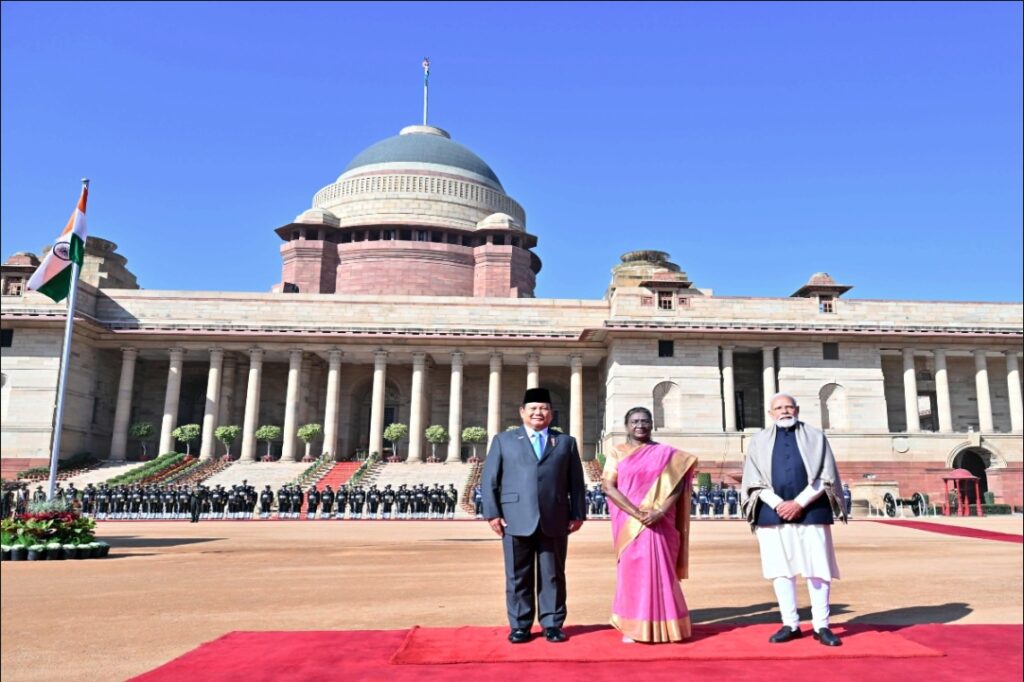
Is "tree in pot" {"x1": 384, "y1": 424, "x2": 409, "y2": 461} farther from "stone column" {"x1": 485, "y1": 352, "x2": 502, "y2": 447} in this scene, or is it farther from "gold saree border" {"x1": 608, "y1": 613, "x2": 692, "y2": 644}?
"gold saree border" {"x1": 608, "y1": 613, "x2": 692, "y2": 644}

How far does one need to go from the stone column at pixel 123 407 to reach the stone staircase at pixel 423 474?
621 inches

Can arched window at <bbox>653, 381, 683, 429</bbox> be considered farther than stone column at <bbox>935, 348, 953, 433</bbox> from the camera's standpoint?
No

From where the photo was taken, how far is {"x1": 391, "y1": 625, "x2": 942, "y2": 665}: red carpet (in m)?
5.66

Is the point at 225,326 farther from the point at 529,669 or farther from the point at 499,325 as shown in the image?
the point at 529,669

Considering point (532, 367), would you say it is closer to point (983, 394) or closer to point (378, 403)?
point (378, 403)

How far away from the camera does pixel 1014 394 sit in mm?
44562

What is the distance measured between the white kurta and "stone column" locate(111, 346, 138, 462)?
145 ft

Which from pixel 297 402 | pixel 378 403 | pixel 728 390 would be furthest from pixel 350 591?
pixel 297 402

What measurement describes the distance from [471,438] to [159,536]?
1023 inches

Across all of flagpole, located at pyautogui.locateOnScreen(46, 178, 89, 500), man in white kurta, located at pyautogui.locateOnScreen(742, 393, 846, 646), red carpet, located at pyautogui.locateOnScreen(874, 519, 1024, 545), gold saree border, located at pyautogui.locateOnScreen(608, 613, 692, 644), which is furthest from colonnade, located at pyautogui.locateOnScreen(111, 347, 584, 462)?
gold saree border, located at pyautogui.locateOnScreen(608, 613, 692, 644)

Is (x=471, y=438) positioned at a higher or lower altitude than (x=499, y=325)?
lower

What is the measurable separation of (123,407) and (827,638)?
4604 centimetres

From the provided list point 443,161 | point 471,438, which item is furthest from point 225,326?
point 443,161

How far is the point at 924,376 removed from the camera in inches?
1889
